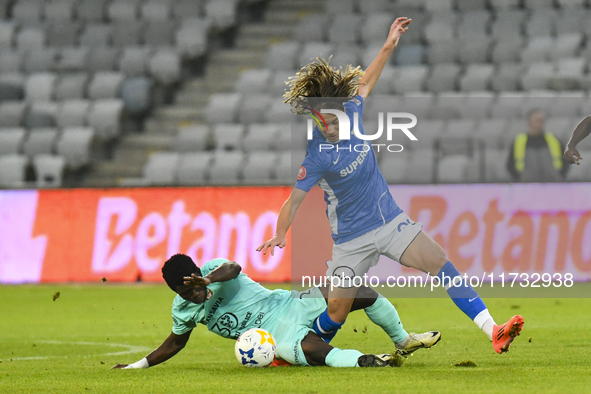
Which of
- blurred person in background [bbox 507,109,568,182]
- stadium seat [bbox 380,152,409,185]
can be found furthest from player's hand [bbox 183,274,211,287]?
stadium seat [bbox 380,152,409,185]

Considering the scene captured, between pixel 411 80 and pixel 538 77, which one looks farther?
pixel 411 80

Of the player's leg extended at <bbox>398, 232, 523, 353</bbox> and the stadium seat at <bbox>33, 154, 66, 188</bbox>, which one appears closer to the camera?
the player's leg extended at <bbox>398, 232, 523, 353</bbox>

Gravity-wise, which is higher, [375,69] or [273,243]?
[375,69]

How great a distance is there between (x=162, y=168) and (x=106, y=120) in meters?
1.92

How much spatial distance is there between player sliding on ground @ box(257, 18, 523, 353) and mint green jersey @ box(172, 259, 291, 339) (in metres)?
0.38

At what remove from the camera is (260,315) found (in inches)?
230

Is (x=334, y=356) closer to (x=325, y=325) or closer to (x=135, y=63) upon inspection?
(x=325, y=325)

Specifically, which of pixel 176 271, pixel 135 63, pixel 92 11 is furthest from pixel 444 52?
pixel 176 271

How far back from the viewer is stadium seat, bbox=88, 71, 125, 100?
16.5m

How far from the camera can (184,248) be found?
473 inches

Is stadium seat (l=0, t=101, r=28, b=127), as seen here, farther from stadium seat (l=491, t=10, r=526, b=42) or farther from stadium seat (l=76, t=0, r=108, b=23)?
stadium seat (l=491, t=10, r=526, b=42)

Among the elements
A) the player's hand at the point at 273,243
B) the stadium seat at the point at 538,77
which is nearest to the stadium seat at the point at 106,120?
the stadium seat at the point at 538,77

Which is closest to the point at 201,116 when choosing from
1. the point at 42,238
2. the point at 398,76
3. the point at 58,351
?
the point at 398,76

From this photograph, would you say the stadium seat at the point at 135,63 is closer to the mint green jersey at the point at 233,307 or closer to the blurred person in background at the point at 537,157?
the blurred person in background at the point at 537,157
